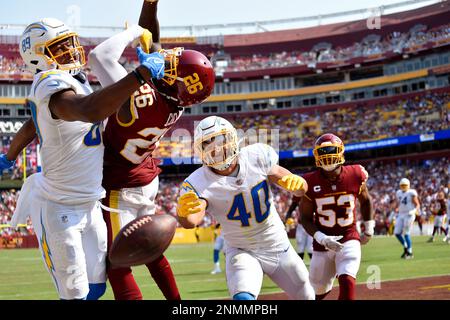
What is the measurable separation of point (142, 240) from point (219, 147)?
1447mm

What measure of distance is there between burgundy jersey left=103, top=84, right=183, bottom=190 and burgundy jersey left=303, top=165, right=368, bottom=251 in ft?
8.05

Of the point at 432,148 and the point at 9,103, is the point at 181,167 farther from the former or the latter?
the point at 432,148

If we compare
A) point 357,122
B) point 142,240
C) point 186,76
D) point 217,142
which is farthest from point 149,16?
point 357,122

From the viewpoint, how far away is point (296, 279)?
192 inches

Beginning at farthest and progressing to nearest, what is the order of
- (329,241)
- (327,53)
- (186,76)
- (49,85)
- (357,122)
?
(327,53)
(357,122)
(329,241)
(186,76)
(49,85)

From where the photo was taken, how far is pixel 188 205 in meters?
4.56

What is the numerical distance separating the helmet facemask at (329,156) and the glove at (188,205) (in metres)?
2.38

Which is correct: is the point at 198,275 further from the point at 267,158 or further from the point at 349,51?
the point at 349,51

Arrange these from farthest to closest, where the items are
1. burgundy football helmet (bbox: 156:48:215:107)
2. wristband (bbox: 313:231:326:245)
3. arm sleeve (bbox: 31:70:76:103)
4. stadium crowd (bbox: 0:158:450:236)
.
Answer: stadium crowd (bbox: 0:158:450:236)
wristband (bbox: 313:231:326:245)
burgundy football helmet (bbox: 156:48:215:107)
arm sleeve (bbox: 31:70:76:103)

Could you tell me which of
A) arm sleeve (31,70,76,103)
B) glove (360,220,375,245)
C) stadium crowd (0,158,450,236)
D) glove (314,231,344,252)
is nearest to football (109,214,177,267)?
arm sleeve (31,70,76,103)

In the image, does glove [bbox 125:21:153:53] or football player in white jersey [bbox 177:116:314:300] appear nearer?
glove [bbox 125:21:153:53]

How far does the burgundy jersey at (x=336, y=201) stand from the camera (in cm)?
661

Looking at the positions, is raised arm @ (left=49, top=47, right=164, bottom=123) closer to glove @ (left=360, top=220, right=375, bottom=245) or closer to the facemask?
the facemask

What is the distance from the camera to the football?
3523mm
